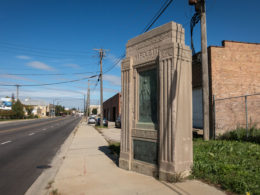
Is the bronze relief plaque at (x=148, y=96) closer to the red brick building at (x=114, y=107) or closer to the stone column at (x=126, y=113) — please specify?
the stone column at (x=126, y=113)

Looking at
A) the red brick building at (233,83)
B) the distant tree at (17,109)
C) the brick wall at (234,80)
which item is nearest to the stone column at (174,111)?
the red brick building at (233,83)

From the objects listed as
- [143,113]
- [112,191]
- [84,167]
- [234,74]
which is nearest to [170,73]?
[143,113]

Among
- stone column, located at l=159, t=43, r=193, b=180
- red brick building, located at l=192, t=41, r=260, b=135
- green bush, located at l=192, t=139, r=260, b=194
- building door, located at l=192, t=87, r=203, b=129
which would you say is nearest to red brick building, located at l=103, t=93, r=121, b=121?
building door, located at l=192, t=87, r=203, b=129

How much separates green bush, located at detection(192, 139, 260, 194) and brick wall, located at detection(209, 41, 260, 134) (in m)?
5.07

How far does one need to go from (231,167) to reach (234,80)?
30.4 feet

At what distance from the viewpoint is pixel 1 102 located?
83312 mm

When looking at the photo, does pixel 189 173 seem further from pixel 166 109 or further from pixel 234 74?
pixel 234 74

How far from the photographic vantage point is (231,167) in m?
5.59

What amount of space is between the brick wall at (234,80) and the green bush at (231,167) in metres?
5.07

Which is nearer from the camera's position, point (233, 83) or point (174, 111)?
point (174, 111)

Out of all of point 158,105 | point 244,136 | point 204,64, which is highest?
point 204,64

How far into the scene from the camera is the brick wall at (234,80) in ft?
41.6

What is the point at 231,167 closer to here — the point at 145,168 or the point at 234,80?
the point at 145,168

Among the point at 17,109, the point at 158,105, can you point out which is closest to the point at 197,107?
the point at 158,105
